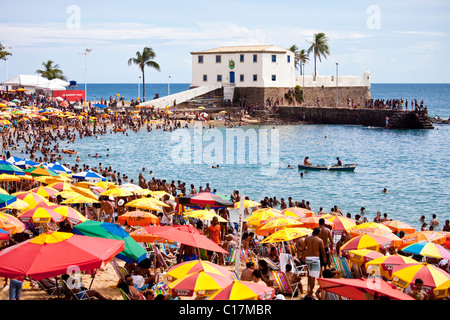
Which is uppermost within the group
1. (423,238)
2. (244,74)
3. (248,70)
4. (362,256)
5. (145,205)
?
(248,70)

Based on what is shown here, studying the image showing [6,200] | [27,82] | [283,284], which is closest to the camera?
[283,284]

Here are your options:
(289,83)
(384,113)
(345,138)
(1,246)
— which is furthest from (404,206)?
(289,83)

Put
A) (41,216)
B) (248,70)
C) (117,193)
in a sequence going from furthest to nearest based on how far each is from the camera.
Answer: (248,70)
(117,193)
(41,216)

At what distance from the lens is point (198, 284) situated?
8398 mm

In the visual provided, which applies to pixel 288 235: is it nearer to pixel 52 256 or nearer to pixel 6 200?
pixel 52 256

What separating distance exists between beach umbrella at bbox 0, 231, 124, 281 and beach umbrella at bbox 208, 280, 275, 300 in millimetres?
2035

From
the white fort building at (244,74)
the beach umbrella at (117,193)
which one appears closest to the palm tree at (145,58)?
the white fort building at (244,74)

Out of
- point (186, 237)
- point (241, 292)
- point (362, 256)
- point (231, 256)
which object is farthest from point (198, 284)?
point (231, 256)

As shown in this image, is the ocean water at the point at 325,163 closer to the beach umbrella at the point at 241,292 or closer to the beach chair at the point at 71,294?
the beach chair at the point at 71,294

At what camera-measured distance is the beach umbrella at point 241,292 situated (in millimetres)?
7727

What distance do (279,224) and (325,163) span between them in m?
32.7

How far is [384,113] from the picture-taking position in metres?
69.8
